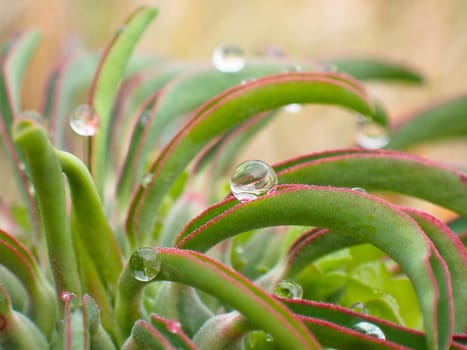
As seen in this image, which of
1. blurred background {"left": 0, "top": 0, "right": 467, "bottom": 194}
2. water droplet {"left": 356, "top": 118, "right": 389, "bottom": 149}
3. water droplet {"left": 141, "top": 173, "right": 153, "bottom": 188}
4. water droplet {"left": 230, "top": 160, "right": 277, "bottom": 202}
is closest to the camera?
water droplet {"left": 230, "top": 160, "right": 277, "bottom": 202}

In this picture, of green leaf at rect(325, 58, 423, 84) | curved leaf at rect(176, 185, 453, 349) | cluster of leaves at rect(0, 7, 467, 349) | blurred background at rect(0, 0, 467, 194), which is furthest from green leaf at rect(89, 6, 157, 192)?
blurred background at rect(0, 0, 467, 194)

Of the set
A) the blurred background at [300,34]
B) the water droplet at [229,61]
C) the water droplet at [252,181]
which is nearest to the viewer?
the water droplet at [252,181]

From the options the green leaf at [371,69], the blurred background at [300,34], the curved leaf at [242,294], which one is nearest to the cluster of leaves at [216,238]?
the curved leaf at [242,294]

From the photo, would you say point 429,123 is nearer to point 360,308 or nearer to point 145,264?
point 360,308

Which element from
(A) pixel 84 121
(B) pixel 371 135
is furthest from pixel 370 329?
(B) pixel 371 135

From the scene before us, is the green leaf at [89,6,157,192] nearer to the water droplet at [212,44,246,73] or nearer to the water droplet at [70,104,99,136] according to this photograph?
the water droplet at [70,104,99,136]

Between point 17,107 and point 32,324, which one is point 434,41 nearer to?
point 17,107

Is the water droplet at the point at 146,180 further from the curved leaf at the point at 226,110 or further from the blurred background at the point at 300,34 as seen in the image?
the blurred background at the point at 300,34
